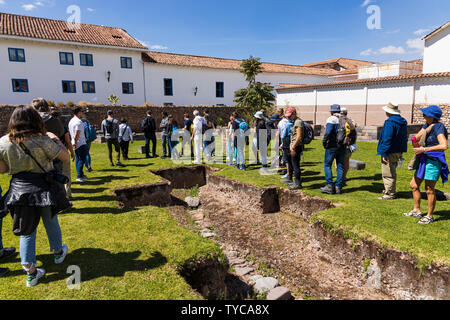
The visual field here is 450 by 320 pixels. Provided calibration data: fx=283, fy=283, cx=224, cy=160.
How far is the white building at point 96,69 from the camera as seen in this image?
25.6 m

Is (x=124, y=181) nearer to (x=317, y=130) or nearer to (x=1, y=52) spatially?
(x=317, y=130)

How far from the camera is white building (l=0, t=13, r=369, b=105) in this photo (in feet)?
Result: 84.1

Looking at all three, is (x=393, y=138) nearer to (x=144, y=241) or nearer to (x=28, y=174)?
(x=144, y=241)

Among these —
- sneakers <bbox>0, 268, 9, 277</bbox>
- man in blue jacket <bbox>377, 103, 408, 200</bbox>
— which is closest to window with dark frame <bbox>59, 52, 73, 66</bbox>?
sneakers <bbox>0, 268, 9, 277</bbox>

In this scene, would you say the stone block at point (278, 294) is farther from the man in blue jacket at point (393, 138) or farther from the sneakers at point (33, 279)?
the man in blue jacket at point (393, 138)

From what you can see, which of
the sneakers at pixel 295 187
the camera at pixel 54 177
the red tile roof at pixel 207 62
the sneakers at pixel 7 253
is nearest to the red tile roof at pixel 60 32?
the red tile roof at pixel 207 62

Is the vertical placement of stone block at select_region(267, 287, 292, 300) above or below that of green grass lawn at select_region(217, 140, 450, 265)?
below

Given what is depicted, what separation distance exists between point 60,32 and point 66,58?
2.55 m

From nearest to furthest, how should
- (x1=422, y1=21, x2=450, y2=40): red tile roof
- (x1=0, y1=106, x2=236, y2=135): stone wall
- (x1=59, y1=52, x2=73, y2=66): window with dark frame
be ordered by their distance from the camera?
(x1=0, y1=106, x2=236, y2=135): stone wall → (x1=422, y1=21, x2=450, y2=40): red tile roof → (x1=59, y1=52, x2=73, y2=66): window with dark frame

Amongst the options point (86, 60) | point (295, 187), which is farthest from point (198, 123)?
point (86, 60)

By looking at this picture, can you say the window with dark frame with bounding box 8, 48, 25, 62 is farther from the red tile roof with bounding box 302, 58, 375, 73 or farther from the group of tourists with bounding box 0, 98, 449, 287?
the red tile roof with bounding box 302, 58, 375, 73

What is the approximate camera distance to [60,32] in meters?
27.5

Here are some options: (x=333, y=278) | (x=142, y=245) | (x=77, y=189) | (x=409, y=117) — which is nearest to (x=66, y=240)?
(x=142, y=245)

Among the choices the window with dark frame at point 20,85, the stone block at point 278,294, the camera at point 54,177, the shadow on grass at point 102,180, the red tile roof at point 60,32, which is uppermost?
the red tile roof at point 60,32
